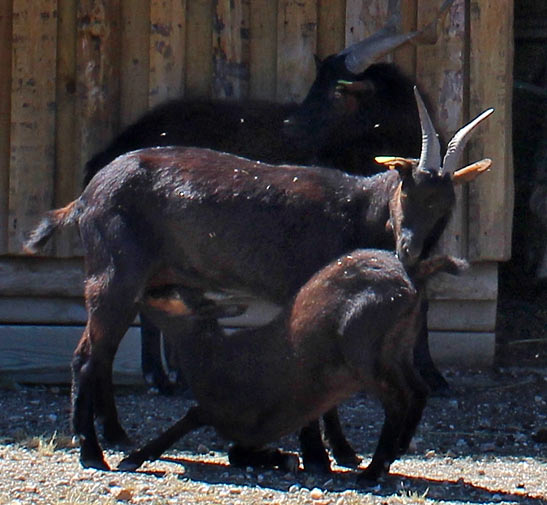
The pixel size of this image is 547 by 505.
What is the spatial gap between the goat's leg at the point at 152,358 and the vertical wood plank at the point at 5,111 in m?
1.16

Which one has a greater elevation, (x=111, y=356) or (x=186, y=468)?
(x=111, y=356)

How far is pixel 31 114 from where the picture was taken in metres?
8.27

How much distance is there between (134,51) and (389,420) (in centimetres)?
388

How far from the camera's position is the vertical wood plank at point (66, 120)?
27.3ft

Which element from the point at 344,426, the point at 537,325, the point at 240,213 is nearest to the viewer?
the point at 240,213

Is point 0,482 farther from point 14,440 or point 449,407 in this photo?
point 449,407

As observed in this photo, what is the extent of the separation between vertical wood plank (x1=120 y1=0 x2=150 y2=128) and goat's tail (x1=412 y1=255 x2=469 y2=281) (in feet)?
11.3

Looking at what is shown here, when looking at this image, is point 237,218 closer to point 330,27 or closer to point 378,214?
point 378,214

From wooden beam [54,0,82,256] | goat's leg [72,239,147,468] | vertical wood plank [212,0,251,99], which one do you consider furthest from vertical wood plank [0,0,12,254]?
goat's leg [72,239,147,468]

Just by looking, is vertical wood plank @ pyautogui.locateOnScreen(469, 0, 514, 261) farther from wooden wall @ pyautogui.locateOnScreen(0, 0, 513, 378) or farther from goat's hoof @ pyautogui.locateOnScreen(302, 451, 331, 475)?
goat's hoof @ pyautogui.locateOnScreen(302, 451, 331, 475)

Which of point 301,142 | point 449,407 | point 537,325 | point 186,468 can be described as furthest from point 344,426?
point 537,325

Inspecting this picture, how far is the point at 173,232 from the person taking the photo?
6203 millimetres

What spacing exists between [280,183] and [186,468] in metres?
1.52

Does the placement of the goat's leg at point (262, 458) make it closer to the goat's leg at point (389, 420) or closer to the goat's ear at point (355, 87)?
the goat's leg at point (389, 420)
